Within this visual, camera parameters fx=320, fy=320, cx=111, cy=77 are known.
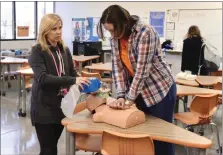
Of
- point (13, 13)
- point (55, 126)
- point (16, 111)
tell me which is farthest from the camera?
point (13, 13)

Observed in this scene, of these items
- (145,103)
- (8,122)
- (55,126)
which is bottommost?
(8,122)


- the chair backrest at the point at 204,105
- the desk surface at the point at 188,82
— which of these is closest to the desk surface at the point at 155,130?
the chair backrest at the point at 204,105

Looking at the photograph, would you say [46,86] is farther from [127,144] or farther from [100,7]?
[100,7]

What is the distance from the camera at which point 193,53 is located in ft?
16.5

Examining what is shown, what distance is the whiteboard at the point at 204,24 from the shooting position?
7.12 metres

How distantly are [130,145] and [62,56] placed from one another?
851 mm

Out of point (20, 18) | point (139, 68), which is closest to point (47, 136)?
point (139, 68)

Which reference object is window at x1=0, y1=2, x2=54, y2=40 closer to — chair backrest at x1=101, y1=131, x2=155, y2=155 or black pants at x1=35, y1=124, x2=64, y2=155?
black pants at x1=35, y1=124, x2=64, y2=155

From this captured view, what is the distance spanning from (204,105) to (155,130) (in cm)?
140

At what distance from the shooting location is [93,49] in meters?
7.98

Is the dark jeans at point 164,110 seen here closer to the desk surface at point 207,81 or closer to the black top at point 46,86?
the black top at point 46,86

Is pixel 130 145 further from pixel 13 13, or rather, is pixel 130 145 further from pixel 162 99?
pixel 13 13

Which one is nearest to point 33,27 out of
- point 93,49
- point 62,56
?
point 93,49

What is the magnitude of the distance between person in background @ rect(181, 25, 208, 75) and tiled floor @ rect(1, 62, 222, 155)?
2.73 ft
